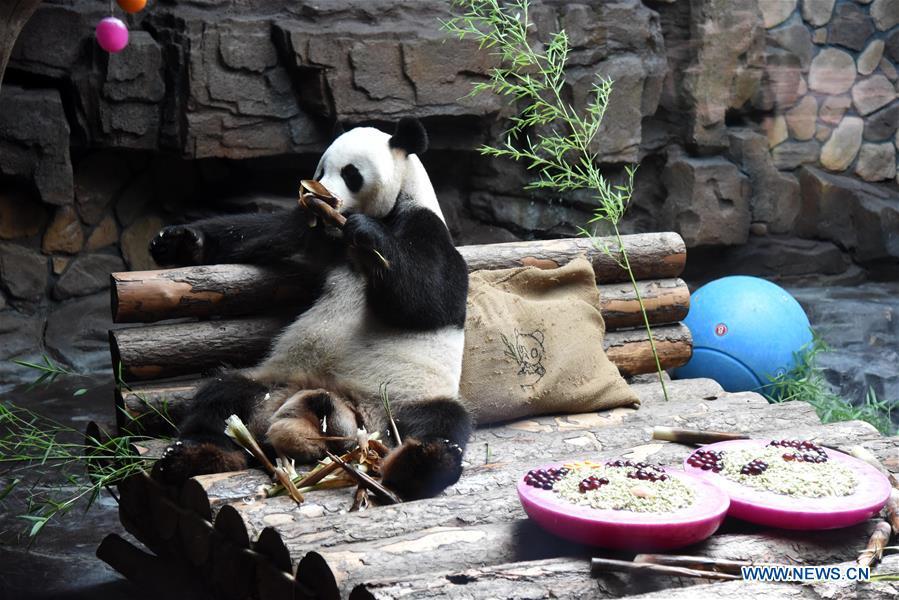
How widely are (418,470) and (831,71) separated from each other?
176 inches

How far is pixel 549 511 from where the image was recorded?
76.7 inches

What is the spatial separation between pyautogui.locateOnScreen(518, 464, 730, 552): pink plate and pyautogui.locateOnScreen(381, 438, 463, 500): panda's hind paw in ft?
1.25

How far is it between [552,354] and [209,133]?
2.23 m

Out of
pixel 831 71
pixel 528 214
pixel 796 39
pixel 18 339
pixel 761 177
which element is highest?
pixel 796 39

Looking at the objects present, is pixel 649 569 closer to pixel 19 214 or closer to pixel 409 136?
pixel 409 136

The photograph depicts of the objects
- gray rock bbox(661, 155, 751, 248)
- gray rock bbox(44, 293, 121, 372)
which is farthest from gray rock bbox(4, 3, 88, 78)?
gray rock bbox(661, 155, 751, 248)

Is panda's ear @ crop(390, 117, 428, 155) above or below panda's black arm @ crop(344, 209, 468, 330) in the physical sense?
above

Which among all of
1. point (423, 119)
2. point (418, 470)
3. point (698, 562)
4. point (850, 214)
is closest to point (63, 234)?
point (423, 119)

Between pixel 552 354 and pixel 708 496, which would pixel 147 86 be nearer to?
pixel 552 354

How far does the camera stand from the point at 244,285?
10.0 feet

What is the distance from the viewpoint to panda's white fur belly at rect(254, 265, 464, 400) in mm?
2752

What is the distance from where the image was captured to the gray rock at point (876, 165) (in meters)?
5.83

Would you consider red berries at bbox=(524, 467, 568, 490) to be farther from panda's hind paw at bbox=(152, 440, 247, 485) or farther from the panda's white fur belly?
panda's hind paw at bbox=(152, 440, 247, 485)

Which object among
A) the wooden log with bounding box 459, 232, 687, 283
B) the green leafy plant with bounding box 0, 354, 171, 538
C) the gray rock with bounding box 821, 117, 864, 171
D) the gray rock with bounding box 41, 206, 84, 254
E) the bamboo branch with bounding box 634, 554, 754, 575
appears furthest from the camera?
the gray rock with bounding box 821, 117, 864, 171
